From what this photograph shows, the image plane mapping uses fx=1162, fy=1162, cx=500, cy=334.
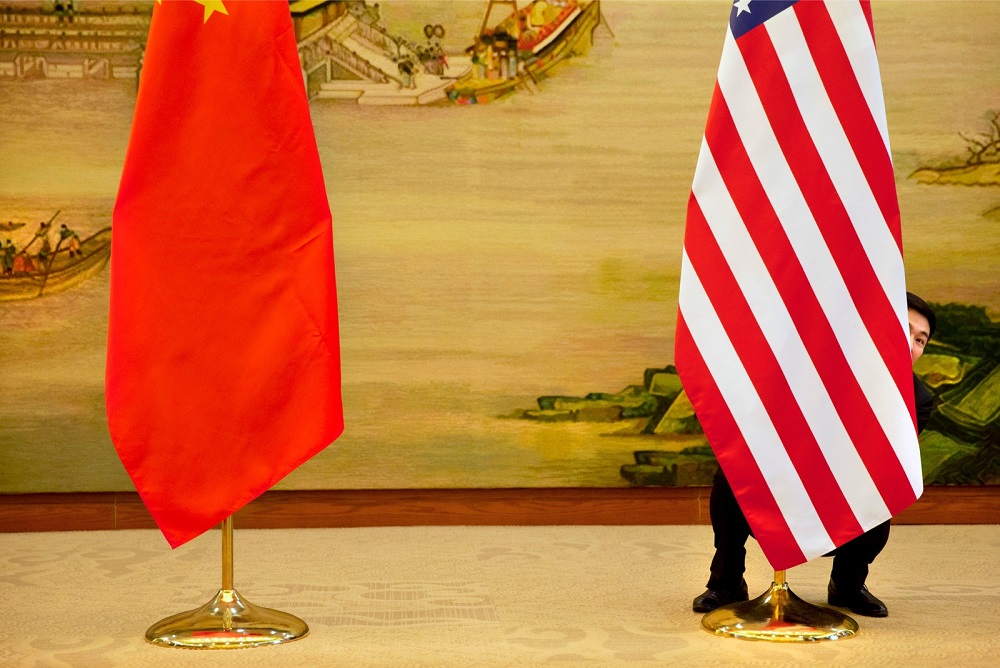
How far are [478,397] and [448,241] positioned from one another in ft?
2.83

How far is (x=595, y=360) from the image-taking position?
637cm

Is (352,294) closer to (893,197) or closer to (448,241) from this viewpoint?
(448,241)

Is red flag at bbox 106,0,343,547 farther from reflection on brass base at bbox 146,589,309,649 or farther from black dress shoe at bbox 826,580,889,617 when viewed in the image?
black dress shoe at bbox 826,580,889,617

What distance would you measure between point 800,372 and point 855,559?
1063 millimetres

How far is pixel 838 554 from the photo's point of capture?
4254 mm

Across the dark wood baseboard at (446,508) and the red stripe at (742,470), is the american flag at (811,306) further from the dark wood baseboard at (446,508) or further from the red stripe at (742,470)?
the dark wood baseboard at (446,508)

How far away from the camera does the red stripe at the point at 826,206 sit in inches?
138

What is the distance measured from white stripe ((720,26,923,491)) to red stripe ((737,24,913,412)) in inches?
0.7

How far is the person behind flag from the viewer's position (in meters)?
4.14

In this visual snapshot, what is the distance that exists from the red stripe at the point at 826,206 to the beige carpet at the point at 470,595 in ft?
3.11

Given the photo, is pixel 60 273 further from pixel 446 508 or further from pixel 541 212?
pixel 541 212

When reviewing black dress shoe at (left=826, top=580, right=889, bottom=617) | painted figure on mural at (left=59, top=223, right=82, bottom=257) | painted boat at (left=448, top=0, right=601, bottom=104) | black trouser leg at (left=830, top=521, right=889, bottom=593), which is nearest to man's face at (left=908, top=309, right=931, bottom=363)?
black trouser leg at (left=830, top=521, right=889, bottom=593)

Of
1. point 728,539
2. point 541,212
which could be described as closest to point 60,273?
point 541,212

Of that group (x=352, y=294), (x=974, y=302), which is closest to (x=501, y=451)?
(x=352, y=294)
